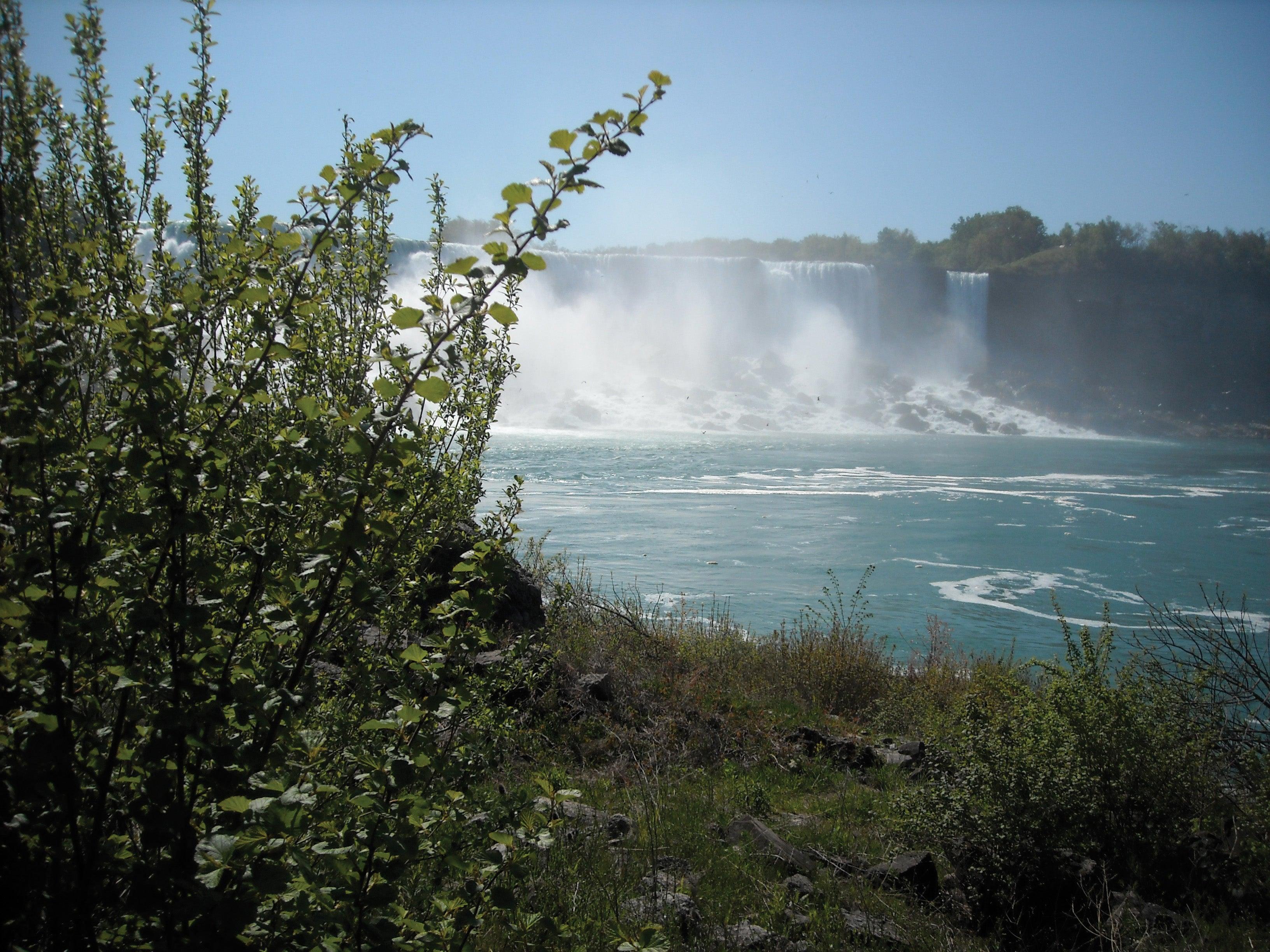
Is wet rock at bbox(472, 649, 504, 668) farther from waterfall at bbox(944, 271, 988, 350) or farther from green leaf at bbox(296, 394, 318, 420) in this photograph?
waterfall at bbox(944, 271, 988, 350)

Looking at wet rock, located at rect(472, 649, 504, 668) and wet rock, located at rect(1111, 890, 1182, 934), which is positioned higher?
wet rock, located at rect(472, 649, 504, 668)

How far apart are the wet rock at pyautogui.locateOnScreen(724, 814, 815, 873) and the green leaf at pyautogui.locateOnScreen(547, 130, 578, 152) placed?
Result: 11.1 ft

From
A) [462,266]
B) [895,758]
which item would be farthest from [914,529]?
[462,266]

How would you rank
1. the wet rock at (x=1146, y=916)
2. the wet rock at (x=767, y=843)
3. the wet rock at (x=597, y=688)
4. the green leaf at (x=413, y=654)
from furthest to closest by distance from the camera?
the wet rock at (x=597, y=688) < the wet rock at (x=767, y=843) < the wet rock at (x=1146, y=916) < the green leaf at (x=413, y=654)

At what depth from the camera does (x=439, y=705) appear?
1536 millimetres

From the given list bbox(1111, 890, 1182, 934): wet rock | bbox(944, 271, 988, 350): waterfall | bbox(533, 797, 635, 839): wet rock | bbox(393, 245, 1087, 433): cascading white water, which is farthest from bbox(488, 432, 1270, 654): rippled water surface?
bbox(944, 271, 988, 350): waterfall

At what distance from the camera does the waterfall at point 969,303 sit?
67.4 metres

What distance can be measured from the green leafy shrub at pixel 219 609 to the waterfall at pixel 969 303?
72.3 meters

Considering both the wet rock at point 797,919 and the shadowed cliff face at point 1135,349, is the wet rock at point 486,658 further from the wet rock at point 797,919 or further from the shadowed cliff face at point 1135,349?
the shadowed cliff face at point 1135,349

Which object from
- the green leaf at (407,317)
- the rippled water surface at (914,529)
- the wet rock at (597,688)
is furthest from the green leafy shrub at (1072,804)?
the rippled water surface at (914,529)

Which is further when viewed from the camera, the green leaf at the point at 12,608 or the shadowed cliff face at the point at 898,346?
the shadowed cliff face at the point at 898,346

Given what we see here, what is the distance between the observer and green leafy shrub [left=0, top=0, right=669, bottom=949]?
140cm

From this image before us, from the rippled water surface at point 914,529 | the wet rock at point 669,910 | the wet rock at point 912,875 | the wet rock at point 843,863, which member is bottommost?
the rippled water surface at point 914,529

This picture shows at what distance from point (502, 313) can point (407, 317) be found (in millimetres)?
157
